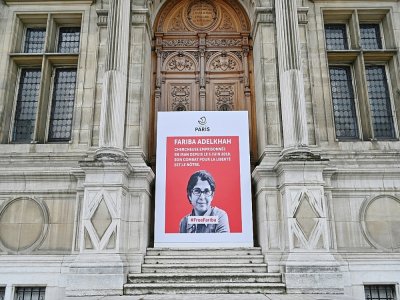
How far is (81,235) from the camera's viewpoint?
916 cm

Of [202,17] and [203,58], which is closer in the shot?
[203,58]

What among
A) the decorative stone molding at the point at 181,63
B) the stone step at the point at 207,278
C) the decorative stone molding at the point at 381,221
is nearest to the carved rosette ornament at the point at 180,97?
the decorative stone molding at the point at 181,63

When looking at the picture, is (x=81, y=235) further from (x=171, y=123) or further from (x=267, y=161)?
(x=267, y=161)

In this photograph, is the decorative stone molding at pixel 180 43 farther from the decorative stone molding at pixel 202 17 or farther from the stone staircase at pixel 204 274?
the stone staircase at pixel 204 274

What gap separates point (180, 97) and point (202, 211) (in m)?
3.90

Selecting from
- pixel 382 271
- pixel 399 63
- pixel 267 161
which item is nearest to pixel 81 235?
pixel 267 161

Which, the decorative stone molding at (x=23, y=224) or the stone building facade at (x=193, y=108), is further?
the decorative stone molding at (x=23, y=224)

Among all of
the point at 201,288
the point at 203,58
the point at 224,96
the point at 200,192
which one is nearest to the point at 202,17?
the point at 203,58

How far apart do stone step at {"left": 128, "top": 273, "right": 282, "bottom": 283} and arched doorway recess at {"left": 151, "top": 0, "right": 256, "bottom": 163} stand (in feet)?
13.2

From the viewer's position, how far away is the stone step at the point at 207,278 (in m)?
9.09

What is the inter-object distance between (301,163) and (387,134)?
12.3 ft

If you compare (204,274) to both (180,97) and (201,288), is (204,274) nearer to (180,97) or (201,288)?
(201,288)

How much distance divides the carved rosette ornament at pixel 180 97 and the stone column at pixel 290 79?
308 centimetres

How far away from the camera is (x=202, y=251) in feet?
33.0
